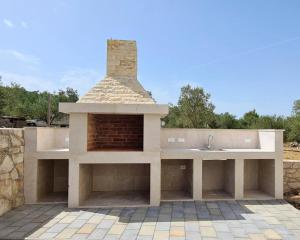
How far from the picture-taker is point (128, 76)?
8.90 m

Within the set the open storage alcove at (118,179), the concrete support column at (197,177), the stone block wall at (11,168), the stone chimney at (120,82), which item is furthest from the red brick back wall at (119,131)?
the stone block wall at (11,168)

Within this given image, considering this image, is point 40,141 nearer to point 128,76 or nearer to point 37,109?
point 128,76

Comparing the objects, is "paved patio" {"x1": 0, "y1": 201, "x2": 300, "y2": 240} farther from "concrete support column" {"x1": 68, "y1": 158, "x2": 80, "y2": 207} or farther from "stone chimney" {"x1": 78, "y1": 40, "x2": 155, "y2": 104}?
"stone chimney" {"x1": 78, "y1": 40, "x2": 155, "y2": 104}

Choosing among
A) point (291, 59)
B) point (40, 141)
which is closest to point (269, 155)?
point (40, 141)

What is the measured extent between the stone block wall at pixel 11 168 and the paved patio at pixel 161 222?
1.33 feet

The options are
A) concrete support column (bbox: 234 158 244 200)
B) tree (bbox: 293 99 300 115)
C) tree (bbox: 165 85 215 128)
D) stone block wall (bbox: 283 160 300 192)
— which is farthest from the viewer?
tree (bbox: 293 99 300 115)

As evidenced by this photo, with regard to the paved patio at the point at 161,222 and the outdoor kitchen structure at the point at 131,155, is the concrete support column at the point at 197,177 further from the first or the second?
the paved patio at the point at 161,222

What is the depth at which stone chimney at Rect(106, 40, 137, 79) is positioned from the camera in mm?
8859

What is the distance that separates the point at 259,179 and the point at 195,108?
22.7m

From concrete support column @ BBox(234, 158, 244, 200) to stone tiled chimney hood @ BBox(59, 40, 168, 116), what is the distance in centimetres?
325

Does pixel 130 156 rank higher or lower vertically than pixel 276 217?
higher

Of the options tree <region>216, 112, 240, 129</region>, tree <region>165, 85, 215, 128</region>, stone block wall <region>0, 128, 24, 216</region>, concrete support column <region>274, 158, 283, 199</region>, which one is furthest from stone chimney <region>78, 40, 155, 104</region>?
tree <region>216, 112, 240, 129</region>

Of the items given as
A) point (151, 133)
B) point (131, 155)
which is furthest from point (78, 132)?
point (151, 133)

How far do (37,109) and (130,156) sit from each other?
29086 mm
